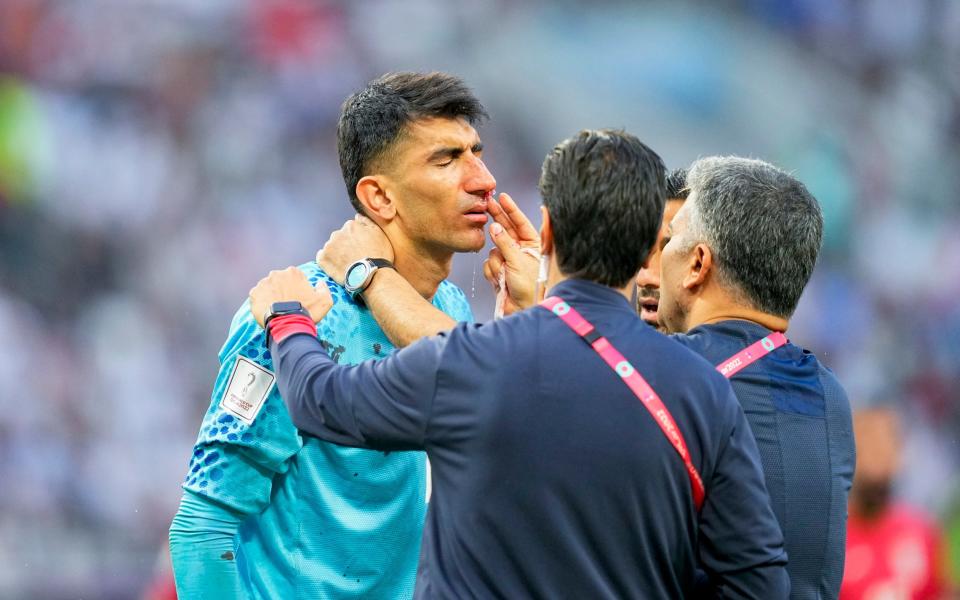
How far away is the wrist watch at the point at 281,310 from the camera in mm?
2699

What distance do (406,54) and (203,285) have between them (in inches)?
106

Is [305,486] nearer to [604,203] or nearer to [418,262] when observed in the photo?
[418,262]

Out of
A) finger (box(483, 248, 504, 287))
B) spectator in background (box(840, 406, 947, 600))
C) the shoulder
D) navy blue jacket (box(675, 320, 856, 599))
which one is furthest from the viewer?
spectator in background (box(840, 406, 947, 600))

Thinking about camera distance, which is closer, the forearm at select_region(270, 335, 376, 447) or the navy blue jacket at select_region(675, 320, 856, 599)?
the forearm at select_region(270, 335, 376, 447)

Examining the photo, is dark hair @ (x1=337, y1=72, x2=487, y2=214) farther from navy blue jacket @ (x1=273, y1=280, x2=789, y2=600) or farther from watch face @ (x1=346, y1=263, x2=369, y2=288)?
navy blue jacket @ (x1=273, y1=280, x2=789, y2=600)

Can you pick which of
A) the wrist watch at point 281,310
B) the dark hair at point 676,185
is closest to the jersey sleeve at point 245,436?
the wrist watch at point 281,310

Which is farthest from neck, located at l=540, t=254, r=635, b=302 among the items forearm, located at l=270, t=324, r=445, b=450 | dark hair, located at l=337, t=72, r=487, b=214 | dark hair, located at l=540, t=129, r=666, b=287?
dark hair, located at l=337, t=72, r=487, b=214

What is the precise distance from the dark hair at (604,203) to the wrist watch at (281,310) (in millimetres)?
628

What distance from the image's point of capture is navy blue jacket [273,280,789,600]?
229cm

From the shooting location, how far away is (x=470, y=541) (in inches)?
91.5

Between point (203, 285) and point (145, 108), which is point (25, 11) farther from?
point (203, 285)

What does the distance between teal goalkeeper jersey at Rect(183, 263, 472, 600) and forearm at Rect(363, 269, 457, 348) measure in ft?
0.38

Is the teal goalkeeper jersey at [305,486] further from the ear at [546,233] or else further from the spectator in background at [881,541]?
the spectator in background at [881,541]

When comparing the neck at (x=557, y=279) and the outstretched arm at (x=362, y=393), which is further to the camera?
the neck at (x=557, y=279)
